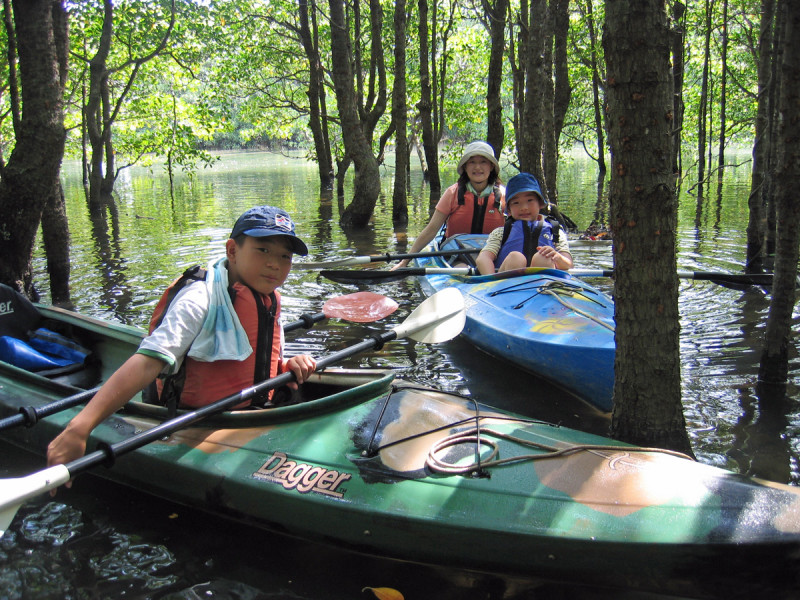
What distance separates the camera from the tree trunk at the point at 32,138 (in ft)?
17.4

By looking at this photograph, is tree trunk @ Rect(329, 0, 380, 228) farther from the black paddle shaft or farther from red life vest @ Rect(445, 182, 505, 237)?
the black paddle shaft

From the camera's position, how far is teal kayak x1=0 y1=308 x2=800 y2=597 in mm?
2211

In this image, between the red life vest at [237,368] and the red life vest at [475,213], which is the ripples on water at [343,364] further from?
the red life vest at [475,213]

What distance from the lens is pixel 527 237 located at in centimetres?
550

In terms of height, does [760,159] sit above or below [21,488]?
above

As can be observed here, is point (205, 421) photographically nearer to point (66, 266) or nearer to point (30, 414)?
point (30, 414)

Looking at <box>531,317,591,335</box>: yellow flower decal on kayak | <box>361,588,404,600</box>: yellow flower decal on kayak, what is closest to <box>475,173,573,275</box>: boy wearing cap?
<box>531,317,591,335</box>: yellow flower decal on kayak

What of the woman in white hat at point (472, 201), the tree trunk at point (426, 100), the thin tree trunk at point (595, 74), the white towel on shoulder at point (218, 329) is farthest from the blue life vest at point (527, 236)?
the tree trunk at point (426, 100)

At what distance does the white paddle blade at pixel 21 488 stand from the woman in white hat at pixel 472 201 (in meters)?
4.87

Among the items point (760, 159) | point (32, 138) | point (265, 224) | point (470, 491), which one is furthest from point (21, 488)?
point (760, 159)

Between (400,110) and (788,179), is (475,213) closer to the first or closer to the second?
(788,179)

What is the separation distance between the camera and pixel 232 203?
18.5m

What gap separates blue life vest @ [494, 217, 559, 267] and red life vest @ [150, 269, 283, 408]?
290 centimetres

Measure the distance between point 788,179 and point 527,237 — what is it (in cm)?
215
